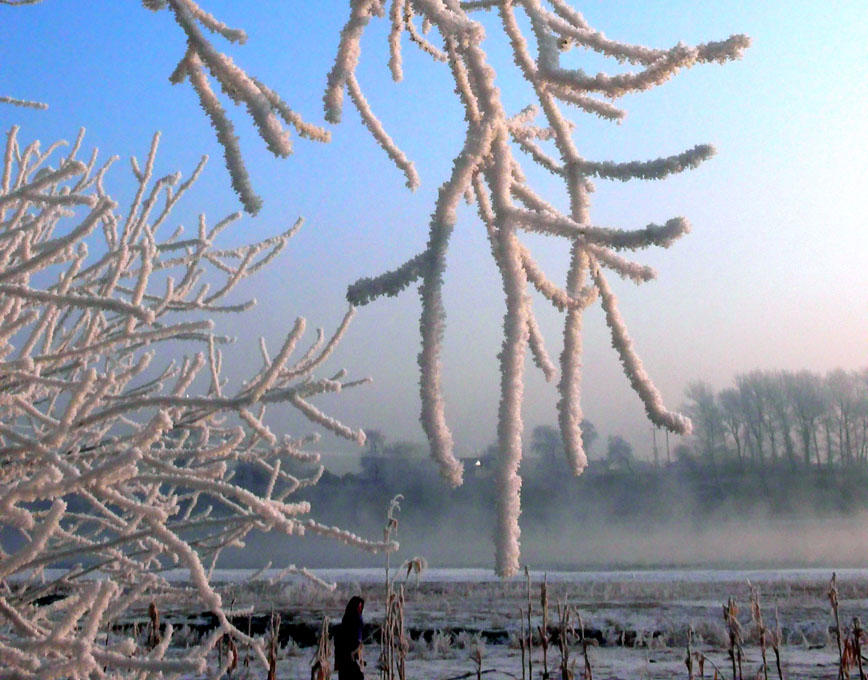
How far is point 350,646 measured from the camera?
4.77 m

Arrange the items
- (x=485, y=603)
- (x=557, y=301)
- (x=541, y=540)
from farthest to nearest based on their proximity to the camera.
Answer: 1. (x=541, y=540)
2. (x=485, y=603)
3. (x=557, y=301)

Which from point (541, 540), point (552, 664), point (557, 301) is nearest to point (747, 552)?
point (541, 540)

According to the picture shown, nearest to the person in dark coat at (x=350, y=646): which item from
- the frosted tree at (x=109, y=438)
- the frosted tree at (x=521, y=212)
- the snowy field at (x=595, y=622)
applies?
the snowy field at (x=595, y=622)

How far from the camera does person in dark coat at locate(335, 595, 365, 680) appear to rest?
182 inches

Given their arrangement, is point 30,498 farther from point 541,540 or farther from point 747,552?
point 541,540

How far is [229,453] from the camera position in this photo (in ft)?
6.43

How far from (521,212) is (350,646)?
470 cm

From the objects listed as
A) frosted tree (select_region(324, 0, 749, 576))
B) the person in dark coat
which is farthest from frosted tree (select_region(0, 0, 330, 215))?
the person in dark coat

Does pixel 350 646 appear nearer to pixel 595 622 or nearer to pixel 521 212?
pixel 521 212

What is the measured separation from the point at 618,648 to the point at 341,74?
8537mm

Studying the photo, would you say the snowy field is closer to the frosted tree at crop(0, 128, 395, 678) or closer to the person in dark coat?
the person in dark coat

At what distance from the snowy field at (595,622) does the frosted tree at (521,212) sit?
14.1ft

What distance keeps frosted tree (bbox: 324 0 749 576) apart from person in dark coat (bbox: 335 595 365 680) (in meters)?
4.29

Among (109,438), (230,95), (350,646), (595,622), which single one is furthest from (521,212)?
(595,622)
